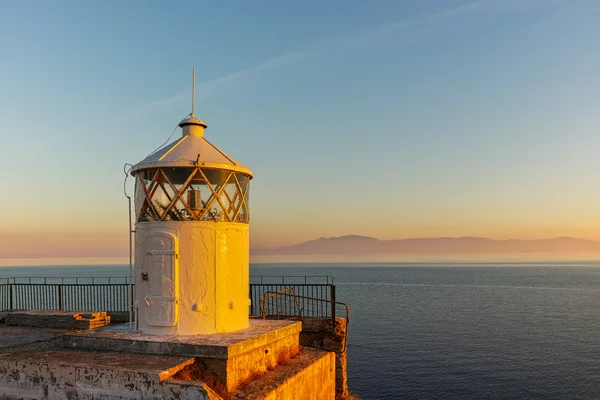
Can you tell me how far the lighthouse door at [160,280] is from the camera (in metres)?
10.7

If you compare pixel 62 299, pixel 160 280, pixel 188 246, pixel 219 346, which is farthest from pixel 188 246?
pixel 62 299

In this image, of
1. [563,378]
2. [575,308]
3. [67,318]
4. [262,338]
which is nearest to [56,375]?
[262,338]

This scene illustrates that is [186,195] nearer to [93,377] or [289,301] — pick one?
[93,377]

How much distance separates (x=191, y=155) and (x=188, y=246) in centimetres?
218

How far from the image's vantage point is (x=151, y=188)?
11281 millimetres

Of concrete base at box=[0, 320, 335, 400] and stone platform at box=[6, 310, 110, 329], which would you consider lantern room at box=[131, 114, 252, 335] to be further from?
stone platform at box=[6, 310, 110, 329]

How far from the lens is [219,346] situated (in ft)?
A: 29.9

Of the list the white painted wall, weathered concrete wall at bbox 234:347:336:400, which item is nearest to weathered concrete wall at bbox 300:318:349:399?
weathered concrete wall at bbox 234:347:336:400

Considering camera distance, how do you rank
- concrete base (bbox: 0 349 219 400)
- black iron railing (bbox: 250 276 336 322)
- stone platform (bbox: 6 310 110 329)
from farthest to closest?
black iron railing (bbox: 250 276 336 322), stone platform (bbox: 6 310 110 329), concrete base (bbox: 0 349 219 400)

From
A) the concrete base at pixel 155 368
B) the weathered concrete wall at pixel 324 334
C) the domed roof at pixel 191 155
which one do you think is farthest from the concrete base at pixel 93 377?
the weathered concrete wall at pixel 324 334

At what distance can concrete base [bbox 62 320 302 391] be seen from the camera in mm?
9125

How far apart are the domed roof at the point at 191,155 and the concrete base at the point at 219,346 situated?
3.88 metres

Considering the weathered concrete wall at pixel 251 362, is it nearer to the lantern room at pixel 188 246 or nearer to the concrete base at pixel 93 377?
the concrete base at pixel 93 377

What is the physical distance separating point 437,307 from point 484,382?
37263 millimetres
